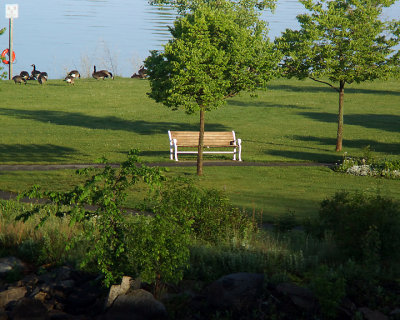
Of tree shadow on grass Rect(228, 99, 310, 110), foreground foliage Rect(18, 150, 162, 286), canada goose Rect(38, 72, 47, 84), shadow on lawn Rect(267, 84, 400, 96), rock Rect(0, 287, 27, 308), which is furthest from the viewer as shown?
canada goose Rect(38, 72, 47, 84)

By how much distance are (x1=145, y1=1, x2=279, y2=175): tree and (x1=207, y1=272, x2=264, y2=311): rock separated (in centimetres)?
1131

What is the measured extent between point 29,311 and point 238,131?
25.8 metres

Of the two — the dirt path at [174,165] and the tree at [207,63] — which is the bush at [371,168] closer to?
the dirt path at [174,165]

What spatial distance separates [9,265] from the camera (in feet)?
25.4

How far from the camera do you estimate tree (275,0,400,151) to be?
2322 cm

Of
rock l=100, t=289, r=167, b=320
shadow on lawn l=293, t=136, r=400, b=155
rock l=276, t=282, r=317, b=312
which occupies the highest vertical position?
shadow on lawn l=293, t=136, r=400, b=155

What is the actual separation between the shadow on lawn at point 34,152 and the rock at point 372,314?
16862 mm

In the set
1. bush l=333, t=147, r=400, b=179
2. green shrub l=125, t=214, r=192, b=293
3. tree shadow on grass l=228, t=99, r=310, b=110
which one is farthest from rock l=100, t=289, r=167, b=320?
tree shadow on grass l=228, t=99, r=310, b=110

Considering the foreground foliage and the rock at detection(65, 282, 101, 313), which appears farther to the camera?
the foreground foliage

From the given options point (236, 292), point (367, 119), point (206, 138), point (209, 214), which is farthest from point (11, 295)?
point (367, 119)

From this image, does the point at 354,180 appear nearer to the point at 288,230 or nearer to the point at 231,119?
the point at 288,230

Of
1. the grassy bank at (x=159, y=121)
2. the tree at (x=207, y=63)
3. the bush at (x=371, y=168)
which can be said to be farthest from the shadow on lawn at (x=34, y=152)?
the bush at (x=371, y=168)

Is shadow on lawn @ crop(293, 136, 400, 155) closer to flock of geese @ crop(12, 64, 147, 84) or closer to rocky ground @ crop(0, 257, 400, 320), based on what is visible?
rocky ground @ crop(0, 257, 400, 320)

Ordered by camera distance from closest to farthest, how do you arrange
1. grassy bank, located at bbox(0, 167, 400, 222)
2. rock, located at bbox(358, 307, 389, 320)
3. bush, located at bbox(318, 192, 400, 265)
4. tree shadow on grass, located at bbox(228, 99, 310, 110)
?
rock, located at bbox(358, 307, 389, 320) < bush, located at bbox(318, 192, 400, 265) < grassy bank, located at bbox(0, 167, 400, 222) < tree shadow on grass, located at bbox(228, 99, 310, 110)
